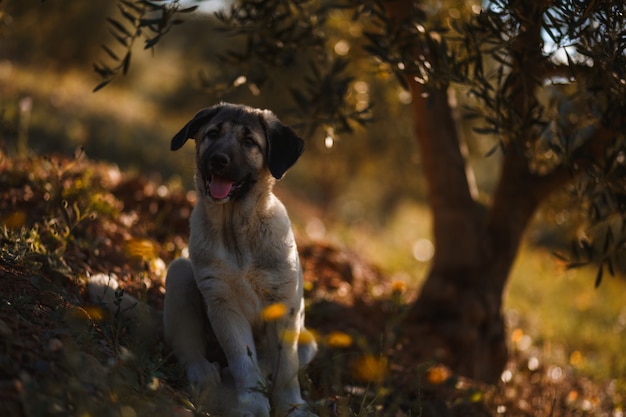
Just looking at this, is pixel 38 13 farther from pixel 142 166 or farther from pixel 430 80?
pixel 430 80

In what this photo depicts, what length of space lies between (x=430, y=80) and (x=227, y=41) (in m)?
17.0

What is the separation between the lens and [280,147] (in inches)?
192

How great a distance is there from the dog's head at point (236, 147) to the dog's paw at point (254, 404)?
1321 mm

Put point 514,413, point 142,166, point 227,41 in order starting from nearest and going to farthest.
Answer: point 514,413 < point 142,166 < point 227,41

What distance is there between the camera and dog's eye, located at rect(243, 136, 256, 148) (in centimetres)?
480

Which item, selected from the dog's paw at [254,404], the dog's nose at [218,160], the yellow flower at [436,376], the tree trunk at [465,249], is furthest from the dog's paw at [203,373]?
the tree trunk at [465,249]

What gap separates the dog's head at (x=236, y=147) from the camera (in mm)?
4602

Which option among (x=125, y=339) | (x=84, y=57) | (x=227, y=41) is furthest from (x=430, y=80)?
(x=84, y=57)

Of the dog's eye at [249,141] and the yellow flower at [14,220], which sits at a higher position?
the dog's eye at [249,141]

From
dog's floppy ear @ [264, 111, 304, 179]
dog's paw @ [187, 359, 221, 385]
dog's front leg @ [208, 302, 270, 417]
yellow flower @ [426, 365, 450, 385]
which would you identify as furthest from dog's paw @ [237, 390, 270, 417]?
yellow flower @ [426, 365, 450, 385]

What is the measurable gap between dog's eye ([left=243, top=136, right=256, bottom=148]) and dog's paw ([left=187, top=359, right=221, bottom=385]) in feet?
5.27

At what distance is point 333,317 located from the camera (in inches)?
288

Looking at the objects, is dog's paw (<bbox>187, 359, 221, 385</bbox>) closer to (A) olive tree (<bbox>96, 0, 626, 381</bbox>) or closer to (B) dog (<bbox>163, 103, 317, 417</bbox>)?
(B) dog (<bbox>163, 103, 317, 417</bbox>)

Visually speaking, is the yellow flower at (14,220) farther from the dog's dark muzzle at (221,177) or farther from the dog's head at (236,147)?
the dog's dark muzzle at (221,177)
